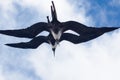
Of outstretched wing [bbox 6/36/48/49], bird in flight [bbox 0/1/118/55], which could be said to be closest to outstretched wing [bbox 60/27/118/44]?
bird in flight [bbox 0/1/118/55]

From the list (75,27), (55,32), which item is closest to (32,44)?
(55,32)

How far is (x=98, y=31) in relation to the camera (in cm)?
6222

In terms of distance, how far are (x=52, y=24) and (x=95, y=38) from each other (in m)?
7.57

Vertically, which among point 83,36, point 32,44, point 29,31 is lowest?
point 32,44

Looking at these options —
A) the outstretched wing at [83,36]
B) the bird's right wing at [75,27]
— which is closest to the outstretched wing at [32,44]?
the outstretched wing at [83,36]

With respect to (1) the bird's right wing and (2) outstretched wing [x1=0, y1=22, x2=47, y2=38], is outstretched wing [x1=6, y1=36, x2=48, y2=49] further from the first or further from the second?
(1) the bird's right wing

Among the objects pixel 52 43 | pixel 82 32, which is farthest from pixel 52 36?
pixel 82 32

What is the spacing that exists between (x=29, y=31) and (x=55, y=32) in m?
4.58

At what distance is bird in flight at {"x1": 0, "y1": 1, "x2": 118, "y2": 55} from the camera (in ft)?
201

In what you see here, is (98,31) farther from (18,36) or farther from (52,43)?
(18,36)

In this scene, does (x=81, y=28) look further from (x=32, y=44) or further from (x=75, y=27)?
(x=32, y=44)

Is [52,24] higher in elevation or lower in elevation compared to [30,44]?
higher

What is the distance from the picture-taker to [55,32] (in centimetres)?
6100

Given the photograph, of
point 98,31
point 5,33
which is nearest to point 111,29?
point 98,31
